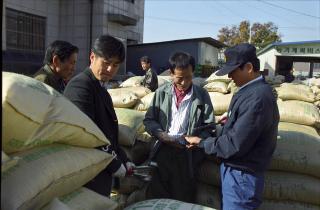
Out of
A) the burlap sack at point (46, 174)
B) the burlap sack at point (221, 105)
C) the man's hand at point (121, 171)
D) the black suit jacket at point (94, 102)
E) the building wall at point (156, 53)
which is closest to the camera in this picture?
the burlap sack at point (46, 174)

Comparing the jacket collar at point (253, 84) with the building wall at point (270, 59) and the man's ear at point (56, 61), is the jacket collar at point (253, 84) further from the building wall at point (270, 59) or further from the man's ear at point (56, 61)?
the building wall at point (270, 59)

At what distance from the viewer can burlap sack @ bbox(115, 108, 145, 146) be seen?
283 centimetres

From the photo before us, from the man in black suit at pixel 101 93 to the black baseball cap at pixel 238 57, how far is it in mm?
638

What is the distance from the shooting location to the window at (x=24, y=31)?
8.94 meters

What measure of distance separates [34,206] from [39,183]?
0.28ft

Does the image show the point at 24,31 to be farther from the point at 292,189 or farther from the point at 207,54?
the point at 207,54

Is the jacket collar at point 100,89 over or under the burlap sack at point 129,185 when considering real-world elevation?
over

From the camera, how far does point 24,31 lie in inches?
374

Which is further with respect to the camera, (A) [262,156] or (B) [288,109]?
(B) [288,109]

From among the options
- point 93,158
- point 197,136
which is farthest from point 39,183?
point 197,136

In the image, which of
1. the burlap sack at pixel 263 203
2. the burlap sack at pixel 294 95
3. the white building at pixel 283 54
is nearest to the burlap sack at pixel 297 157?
the burlap sack at pixel 263 203

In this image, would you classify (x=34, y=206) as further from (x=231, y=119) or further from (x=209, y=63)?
(x=209, y=63)

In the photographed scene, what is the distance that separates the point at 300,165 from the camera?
266 centimetres

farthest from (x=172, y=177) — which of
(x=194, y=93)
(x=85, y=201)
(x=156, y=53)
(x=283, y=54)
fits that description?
(x=283, y=54)
